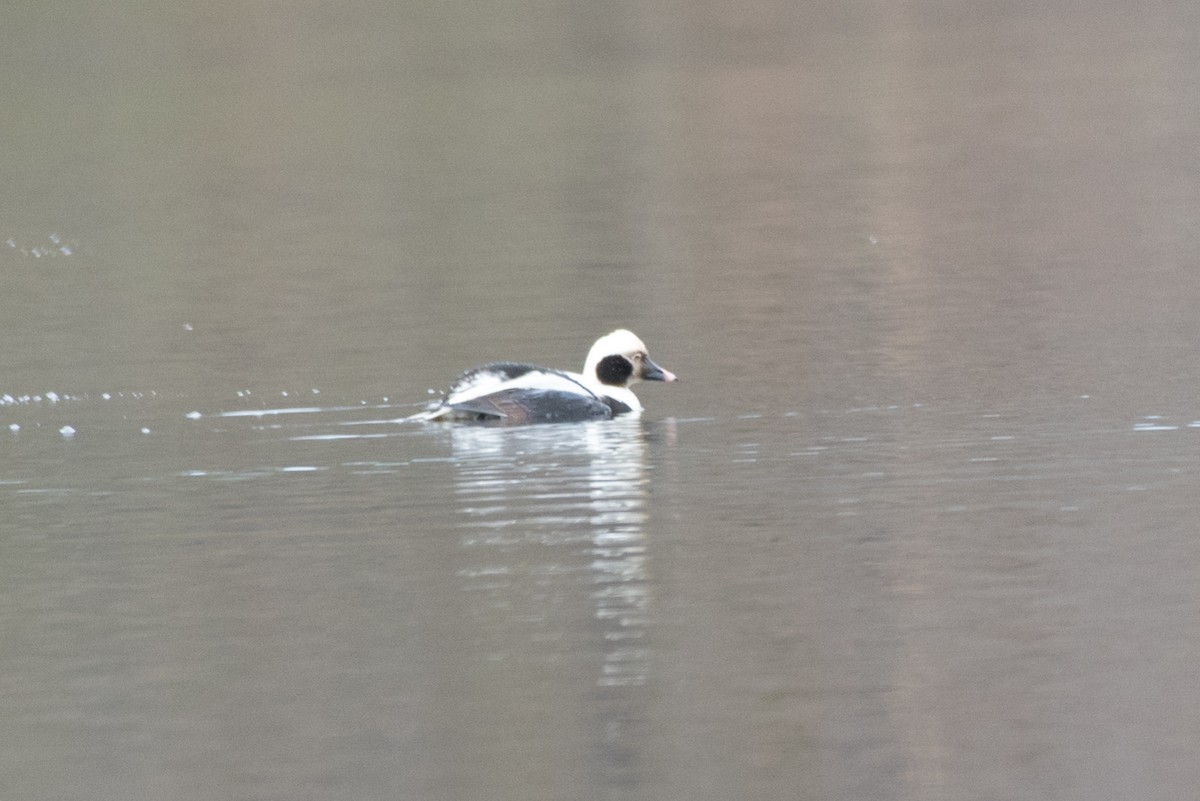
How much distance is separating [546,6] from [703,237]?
169 ft

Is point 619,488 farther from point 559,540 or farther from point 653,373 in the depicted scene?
point 653,373

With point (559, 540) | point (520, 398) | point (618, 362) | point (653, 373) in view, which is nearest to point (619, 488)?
point (559, 540)

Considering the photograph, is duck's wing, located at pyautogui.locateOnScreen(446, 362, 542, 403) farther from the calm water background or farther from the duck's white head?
the duck's white head

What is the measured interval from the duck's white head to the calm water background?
0.40 m

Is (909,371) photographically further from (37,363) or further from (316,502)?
(37,363)

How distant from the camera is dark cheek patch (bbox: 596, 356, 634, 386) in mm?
16766

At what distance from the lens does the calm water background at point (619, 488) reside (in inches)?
356

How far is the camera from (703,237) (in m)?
27.4

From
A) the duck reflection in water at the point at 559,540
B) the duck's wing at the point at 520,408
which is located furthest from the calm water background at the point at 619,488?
the duck's wing at the point at 520,408

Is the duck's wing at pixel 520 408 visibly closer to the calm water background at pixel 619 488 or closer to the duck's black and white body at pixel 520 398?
the duck's black and white body at pixel 520 398

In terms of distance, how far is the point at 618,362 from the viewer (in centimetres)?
1677

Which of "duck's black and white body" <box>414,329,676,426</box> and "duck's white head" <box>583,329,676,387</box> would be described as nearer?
"duck's black and white body" <box>414,329,676,426</box>

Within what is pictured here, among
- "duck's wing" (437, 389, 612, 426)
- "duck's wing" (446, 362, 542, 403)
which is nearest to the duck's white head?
"duck's wing" (437, 389, 612, 426)

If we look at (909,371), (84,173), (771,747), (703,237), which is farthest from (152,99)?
(771,747)
